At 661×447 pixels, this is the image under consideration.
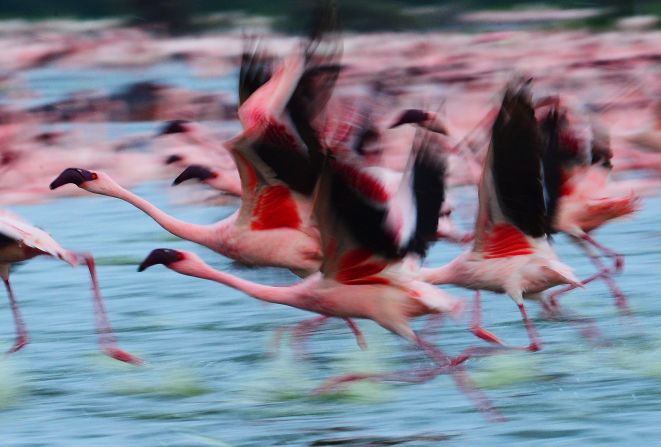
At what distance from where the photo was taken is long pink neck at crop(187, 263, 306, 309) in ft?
23.4

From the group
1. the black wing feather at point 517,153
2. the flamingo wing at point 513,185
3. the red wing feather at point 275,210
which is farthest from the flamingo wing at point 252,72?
the black wing feather at point 517,153

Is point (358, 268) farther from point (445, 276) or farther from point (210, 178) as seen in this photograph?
point (210, 178)

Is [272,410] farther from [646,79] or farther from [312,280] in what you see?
[646,79]

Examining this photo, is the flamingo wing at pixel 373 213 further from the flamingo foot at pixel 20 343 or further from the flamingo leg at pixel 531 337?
the flamingo foot at pixel 20 343

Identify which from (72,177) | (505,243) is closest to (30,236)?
(72,177)

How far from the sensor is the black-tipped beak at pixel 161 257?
23.9 ft

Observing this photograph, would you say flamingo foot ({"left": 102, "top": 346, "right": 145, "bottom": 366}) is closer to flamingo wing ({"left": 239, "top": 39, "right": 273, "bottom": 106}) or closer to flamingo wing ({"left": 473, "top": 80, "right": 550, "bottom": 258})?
flamingo wing ({"left": 239, "top": 39, "right": 273, "bottom": 106})

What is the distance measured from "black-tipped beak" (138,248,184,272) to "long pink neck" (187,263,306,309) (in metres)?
0.10

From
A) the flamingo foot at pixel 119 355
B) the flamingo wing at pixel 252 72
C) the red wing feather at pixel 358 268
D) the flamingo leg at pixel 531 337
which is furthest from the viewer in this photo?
the flamingo foot at pixel 119 355

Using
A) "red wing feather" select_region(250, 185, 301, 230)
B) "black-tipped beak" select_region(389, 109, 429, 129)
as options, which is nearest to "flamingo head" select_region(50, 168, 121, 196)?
"red wing feather" select_region(250, 185, 301, 230)

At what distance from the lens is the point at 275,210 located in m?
7.97

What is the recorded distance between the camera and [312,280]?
7156 mm

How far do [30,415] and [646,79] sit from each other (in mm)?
13375

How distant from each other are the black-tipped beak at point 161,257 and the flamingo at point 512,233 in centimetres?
110
